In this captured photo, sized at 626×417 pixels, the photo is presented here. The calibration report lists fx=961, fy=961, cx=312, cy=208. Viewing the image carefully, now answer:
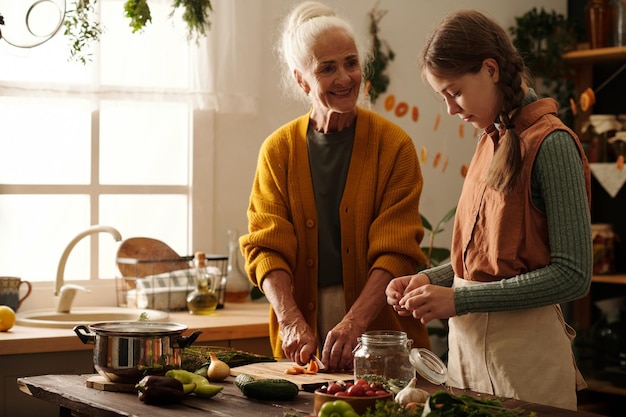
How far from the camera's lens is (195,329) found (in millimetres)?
3188

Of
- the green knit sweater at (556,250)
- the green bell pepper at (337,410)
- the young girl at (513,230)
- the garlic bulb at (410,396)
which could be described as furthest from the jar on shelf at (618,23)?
the green bell pepper at (337,410)

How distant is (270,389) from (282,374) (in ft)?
0.85

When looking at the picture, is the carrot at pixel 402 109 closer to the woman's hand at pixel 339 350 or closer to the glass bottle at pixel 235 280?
the glass bottle at pixel 235 280

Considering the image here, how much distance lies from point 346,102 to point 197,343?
1096mm

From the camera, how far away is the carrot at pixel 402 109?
4.46 m

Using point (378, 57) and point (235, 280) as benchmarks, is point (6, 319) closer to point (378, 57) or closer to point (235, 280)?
point (235, 280)

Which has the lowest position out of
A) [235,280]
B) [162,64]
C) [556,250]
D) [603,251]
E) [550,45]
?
[235,280]

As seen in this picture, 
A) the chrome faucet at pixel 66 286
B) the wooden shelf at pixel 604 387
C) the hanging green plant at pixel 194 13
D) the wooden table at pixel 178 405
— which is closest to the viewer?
the wooden table at pixel 178 405

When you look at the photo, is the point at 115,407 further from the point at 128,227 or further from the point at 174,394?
the point at 128,227

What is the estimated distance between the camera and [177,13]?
3.89 meters

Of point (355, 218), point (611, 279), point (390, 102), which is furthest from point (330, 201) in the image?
point (611, 279)

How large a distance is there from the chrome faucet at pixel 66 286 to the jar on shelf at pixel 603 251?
2257 millimetres

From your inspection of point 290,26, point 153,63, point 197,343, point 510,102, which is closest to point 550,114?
point 510,102

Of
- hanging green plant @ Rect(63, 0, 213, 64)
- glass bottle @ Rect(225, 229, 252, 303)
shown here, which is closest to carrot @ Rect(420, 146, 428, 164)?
glass bottle @ Rect(225, 229, 252, 303)
